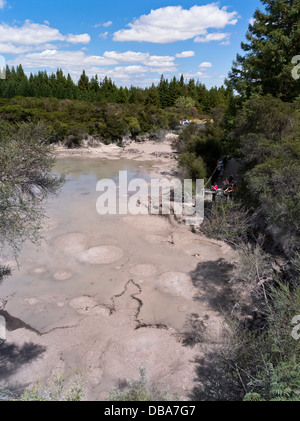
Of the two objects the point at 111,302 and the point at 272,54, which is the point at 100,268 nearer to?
the point at 111,302

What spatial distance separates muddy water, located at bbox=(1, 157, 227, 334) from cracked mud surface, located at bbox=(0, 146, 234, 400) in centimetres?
4

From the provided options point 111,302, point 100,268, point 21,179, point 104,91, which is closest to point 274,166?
point 111,302

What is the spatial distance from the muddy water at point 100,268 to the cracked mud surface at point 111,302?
4 centimetres

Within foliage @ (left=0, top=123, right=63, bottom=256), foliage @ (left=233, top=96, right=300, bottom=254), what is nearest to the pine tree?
A: foliage @ (left=233, top=96, right=300, bottom=254)

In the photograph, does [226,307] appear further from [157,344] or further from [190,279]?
[157,344]

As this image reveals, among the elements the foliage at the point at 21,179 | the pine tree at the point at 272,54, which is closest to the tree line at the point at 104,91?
the pine tree at the point at 272,54

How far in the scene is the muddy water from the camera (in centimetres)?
920

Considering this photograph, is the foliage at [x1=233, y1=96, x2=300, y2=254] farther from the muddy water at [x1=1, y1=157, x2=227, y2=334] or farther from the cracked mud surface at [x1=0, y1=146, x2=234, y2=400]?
the muddy water at [x1=1, y1=157, x2=227, y2=334]

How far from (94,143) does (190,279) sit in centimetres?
3233

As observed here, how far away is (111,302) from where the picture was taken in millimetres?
9547

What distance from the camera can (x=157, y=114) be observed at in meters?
47.7

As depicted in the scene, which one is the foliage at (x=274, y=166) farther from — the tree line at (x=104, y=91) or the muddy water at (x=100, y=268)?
the tree line at (x=104, y=91)

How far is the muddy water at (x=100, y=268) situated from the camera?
920 centimetres
